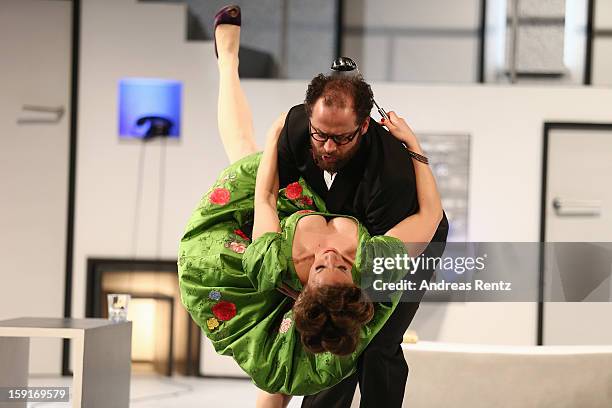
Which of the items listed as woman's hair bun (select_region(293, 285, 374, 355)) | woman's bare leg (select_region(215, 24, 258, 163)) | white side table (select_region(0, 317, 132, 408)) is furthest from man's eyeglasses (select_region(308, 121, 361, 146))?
white side table (select_region(0, 317, 132, 408))

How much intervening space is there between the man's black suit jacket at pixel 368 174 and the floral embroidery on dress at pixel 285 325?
35 centimetres

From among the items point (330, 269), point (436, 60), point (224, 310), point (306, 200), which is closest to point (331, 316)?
point (330, 269)

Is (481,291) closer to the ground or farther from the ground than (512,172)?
closer to the ground

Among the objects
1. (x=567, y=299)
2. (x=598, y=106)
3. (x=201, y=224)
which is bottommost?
(x=567, y=299)

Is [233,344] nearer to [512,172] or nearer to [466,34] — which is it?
[512,172]

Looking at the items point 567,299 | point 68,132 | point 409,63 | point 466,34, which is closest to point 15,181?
point 68,132

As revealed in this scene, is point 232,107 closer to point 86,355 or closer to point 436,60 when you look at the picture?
point 86,355

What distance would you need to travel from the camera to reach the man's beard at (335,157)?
242 centimetres

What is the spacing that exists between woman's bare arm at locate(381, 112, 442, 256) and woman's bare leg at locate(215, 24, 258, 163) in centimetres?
72

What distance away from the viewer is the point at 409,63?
19.5 ft

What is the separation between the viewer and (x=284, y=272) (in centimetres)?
232

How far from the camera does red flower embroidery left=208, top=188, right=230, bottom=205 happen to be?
2.72 metres

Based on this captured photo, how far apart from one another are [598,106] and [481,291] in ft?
8.85

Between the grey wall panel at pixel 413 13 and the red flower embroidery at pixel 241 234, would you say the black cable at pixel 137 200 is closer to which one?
the grey wall panel at pixel 413 13
